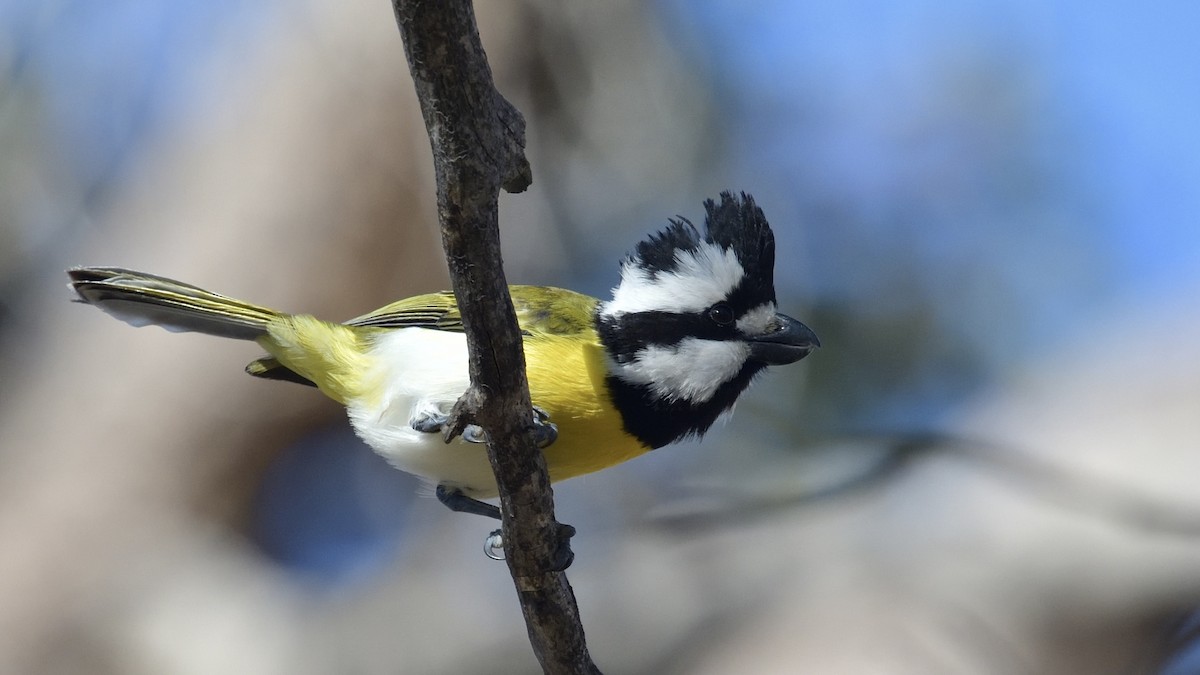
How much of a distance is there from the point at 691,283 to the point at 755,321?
0.15 m

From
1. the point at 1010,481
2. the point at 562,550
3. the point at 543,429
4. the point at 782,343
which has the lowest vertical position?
the point at 1010,481

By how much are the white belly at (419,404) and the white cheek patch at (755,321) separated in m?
0.57

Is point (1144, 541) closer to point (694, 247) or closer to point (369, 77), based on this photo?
point (694, 247)

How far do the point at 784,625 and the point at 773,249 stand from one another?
2652 mm

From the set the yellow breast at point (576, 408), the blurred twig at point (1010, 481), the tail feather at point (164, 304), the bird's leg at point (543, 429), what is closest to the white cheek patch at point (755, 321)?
the yellow breast at point (576, 408)

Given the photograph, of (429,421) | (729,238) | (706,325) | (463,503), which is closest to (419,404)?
(429,421)

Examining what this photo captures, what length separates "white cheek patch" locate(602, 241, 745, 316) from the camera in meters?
2.17

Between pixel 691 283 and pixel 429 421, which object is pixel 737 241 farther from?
pixel 429 421

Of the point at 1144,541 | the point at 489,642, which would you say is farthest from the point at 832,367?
the point at 489,642

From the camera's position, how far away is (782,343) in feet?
7.14

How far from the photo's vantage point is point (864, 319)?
4.83m

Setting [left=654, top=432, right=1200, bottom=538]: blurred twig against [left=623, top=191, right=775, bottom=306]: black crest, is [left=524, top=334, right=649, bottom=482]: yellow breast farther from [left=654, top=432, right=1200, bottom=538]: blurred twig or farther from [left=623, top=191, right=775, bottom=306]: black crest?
[left=654, top=432, right=1200, bottom=538]: blurred twig

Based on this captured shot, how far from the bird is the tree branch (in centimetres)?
33

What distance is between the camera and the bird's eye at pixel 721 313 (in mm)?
2188
